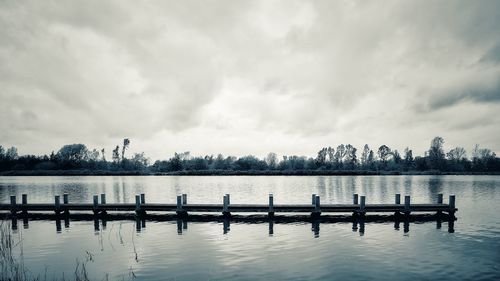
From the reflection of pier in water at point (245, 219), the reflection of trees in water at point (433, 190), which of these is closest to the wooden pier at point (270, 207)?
the reflection of pier in water at point (245, 219)

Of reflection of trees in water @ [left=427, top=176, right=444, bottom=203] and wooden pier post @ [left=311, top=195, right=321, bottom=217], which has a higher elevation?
wooden pier post @ [left=311, top=195, right=321, bottom=217]

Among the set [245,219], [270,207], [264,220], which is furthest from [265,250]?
[245,219]

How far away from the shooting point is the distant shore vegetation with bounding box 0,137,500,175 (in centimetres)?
13588

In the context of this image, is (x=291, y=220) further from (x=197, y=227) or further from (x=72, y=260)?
(x=72, y=260)

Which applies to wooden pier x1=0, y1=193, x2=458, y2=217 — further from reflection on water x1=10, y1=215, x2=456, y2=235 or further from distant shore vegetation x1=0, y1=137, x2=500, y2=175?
distant shore vegetation x1=0, y1=137, x2=500, y2=175

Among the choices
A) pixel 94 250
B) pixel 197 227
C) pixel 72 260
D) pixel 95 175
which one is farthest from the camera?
pixel 95 175

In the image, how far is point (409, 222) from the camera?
→ 2667cm

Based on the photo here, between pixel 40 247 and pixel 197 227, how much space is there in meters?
10.4

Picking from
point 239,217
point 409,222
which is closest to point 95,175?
point 239,217

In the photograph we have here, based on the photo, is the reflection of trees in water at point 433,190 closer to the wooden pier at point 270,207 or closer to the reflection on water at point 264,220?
the wooden pier at point 270,207

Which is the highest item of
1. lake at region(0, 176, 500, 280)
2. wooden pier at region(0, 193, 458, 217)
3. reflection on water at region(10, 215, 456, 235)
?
wooden pier at region(0, 193, 458, 217)

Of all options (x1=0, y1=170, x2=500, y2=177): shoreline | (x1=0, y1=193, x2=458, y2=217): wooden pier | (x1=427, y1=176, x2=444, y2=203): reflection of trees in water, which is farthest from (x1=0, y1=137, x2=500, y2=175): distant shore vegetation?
(x1=0, y1=193, x2=458, y2=217): wooden pier

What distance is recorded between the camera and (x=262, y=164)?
164 meters

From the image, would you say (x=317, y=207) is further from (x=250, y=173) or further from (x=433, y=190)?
(x=250, y=173)
